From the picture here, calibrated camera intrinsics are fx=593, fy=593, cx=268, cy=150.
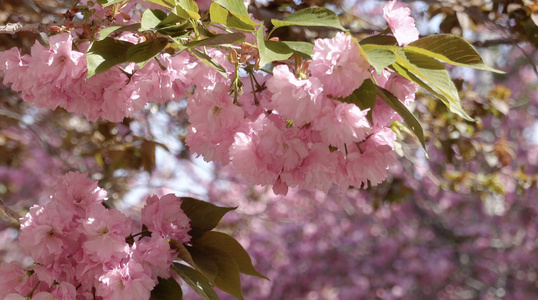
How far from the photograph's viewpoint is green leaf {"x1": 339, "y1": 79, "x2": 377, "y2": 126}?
0.76 m

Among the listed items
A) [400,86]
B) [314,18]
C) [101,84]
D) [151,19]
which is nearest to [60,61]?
[101,84]

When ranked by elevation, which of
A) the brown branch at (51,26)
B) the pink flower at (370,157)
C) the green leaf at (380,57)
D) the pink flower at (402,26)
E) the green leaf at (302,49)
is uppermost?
the green leaf at (380,57)

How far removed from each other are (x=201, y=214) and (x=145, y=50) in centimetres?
27

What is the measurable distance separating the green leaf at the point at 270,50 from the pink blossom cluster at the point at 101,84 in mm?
208

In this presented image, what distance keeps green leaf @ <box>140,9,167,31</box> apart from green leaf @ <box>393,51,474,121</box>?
0.32 m

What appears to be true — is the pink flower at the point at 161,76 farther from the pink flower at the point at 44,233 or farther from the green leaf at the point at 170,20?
the pink flower at the point at 44,233

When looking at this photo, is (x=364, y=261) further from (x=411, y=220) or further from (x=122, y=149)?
(x=122, y=149)

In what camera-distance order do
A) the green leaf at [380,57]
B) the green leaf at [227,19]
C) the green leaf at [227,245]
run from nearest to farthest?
the green leaf at [380,57] → the green leaf at [227,19] → the green leaf at [227,245]

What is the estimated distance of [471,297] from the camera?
5.62m

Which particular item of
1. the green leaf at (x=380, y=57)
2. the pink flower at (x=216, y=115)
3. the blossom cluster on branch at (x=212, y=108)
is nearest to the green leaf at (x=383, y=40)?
the blossom cluster on branch at (x=212, y=108)

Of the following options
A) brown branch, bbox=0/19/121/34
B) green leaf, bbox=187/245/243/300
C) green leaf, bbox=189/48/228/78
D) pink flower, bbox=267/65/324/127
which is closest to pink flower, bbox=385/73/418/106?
pink flower, bbox=267/65/324/127

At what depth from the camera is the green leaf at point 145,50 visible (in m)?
0.79

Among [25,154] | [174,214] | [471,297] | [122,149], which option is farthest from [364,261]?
[174,214]

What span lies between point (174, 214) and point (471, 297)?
5325mm
